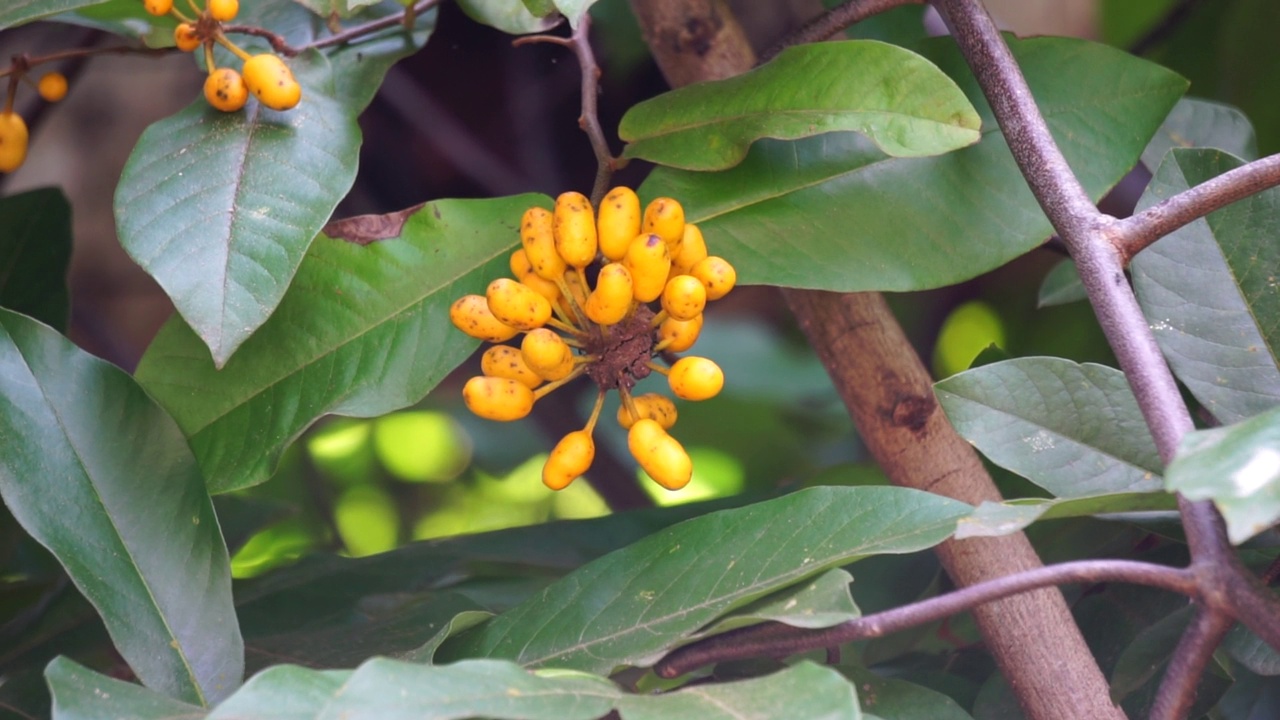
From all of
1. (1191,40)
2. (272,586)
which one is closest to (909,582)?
(272,586)

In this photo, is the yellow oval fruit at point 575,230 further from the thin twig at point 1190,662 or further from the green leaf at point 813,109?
the thin twig at point 1190,662

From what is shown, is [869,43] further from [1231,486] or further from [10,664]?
[10,664]

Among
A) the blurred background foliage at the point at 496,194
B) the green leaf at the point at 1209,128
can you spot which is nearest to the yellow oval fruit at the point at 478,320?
the green leaf at the point at 1209,128

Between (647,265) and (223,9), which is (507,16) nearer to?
(223,9)

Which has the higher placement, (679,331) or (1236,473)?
(1236,473)

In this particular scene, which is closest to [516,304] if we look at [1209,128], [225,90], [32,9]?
[225,90]

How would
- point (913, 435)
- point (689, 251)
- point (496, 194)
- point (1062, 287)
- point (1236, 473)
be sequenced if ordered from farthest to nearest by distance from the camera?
point (496, 194)
point (1062, 287)
point (913, 435)
point (689, 251)
point (1236, 473)

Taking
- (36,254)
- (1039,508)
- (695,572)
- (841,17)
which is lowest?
(36,254)
